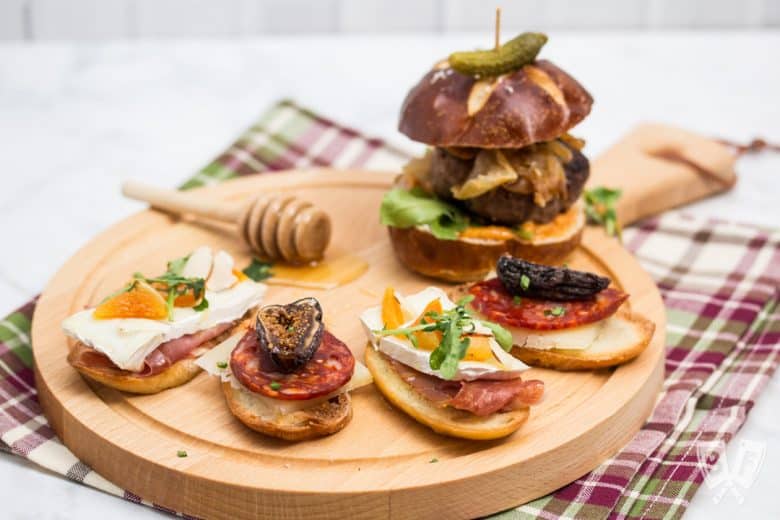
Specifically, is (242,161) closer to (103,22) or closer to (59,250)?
(59,250)

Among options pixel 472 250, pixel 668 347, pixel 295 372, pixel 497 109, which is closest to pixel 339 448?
pixel 295 372

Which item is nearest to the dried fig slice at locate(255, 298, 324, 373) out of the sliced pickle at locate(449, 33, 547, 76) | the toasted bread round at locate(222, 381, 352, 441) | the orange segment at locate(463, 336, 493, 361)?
the toasted bread round at locate(222, 381, 352, 441)

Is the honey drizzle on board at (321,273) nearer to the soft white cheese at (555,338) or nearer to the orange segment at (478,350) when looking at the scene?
the soft white cheese at (555,338)

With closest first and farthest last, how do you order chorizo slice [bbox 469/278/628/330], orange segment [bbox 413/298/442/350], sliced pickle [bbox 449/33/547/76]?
orange segment [bbox 413/298/442/350] → chorizo slice [bbox 469/278/628/330] → sliced pickle [bbox 449/33/547/76]

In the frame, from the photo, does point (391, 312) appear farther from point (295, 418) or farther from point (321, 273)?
point (321, 273)

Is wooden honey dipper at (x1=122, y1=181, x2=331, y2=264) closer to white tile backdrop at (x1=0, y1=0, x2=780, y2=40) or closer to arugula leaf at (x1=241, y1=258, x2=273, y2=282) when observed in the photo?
arugula leaf at (x1=241, y1=258, x2=273, y2=282)

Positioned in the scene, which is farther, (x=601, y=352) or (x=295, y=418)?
(x=601, y=352)
